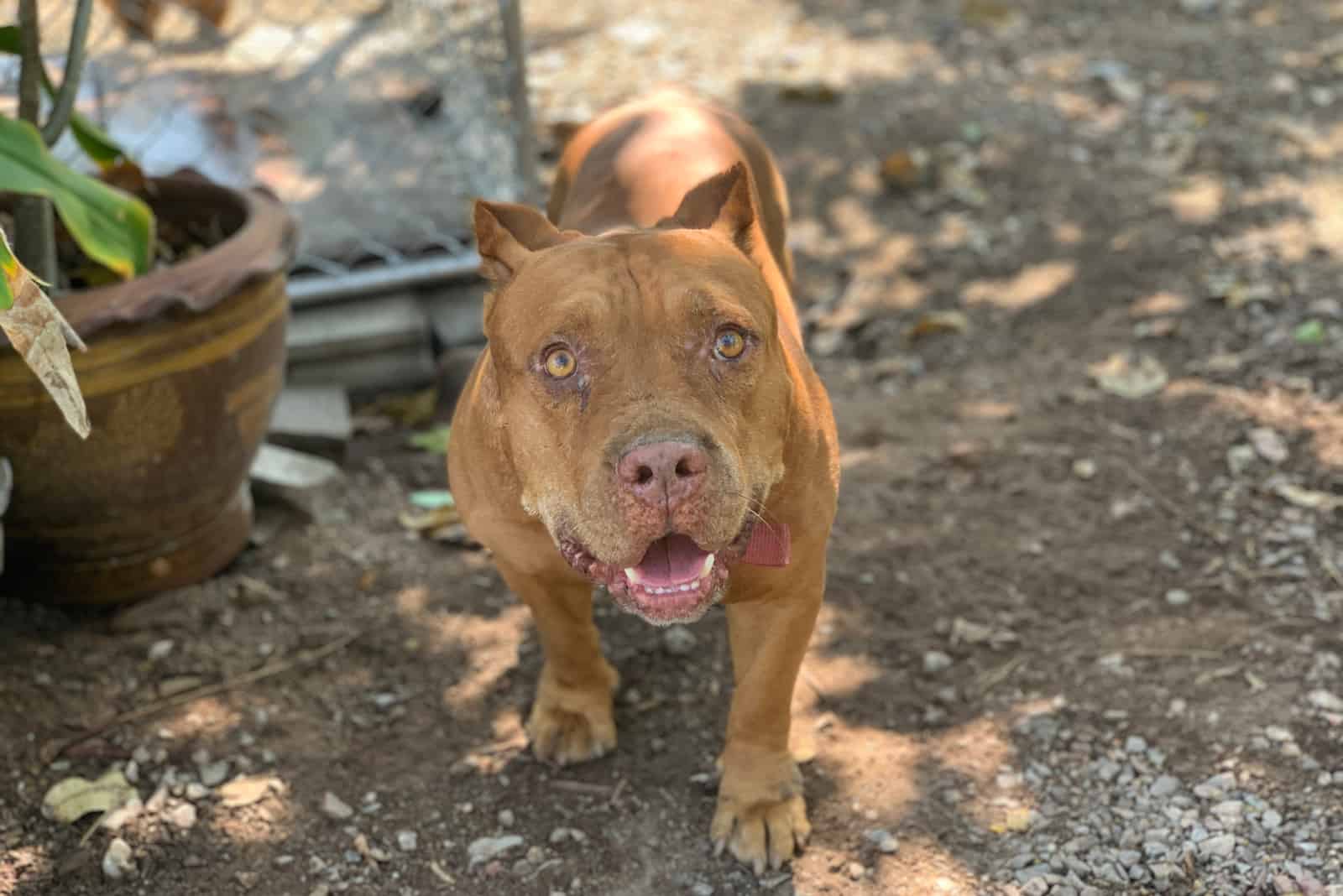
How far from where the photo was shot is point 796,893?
316 centimetres

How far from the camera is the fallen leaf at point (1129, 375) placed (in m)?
5.05

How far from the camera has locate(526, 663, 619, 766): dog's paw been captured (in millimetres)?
3594

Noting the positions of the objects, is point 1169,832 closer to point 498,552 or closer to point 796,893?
point 796,893

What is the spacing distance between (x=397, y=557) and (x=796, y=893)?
1.83m

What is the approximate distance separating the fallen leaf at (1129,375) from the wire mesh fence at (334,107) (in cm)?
225

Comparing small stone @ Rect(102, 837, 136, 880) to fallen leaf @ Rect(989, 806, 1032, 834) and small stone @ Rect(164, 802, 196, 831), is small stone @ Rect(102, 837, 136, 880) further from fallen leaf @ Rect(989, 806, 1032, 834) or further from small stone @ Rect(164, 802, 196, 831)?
fallen leaf @ Rect(989, 806, 1032, 834)

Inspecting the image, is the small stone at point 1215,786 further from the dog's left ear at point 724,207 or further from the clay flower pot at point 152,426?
the clay flower pot at point 152,426

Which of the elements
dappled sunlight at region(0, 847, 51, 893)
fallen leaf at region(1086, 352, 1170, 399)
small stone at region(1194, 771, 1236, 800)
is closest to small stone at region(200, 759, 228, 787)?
Answer: dappled sunlight at region(0, 847, 51, 893)

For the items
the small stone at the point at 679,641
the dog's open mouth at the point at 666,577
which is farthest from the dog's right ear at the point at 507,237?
the small stone at the point at 679,641

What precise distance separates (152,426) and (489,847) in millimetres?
1447

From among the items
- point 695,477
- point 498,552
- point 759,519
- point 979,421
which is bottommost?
point 979,421

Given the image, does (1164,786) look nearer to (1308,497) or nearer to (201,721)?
(1308,497)

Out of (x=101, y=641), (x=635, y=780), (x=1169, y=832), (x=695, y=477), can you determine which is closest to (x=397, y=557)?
(x=101, y=641)

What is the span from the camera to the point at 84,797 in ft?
11.1
